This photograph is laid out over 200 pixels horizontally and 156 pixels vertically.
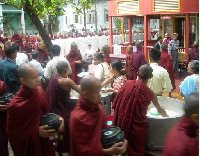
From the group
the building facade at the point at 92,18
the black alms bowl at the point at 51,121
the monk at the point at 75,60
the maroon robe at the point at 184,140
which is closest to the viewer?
the maroon robe at the point at 184,140

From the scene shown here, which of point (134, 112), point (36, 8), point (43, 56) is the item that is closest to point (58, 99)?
point (134, 112)

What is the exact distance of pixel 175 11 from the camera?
558 inches

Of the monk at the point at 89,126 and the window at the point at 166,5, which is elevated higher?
the window at the point at 166,5

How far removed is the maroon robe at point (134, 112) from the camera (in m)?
4.89

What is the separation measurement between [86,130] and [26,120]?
3.18 feet

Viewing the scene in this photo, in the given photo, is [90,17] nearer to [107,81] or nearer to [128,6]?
[128,6]

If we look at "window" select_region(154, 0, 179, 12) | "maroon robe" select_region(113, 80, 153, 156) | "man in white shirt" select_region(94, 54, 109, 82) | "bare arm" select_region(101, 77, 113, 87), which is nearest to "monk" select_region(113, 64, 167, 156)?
"maroon robe" select_region(113, 80, 153, 156)

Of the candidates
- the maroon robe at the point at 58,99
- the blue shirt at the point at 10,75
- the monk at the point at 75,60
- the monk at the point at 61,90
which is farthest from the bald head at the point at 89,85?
the monk at the point at 75,60

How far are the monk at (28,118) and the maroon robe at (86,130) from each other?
1.93 ft

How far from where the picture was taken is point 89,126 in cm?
370

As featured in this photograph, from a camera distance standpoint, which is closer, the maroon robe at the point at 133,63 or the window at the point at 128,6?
the maroon robe at the point at 133,63

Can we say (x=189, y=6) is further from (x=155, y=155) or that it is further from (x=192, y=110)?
(x=192, y=110)

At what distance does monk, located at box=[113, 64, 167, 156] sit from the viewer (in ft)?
16.0

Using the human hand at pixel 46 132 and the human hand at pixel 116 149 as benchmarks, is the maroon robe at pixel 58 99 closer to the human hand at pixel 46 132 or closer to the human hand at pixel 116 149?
the human hand at pixel 46 132
